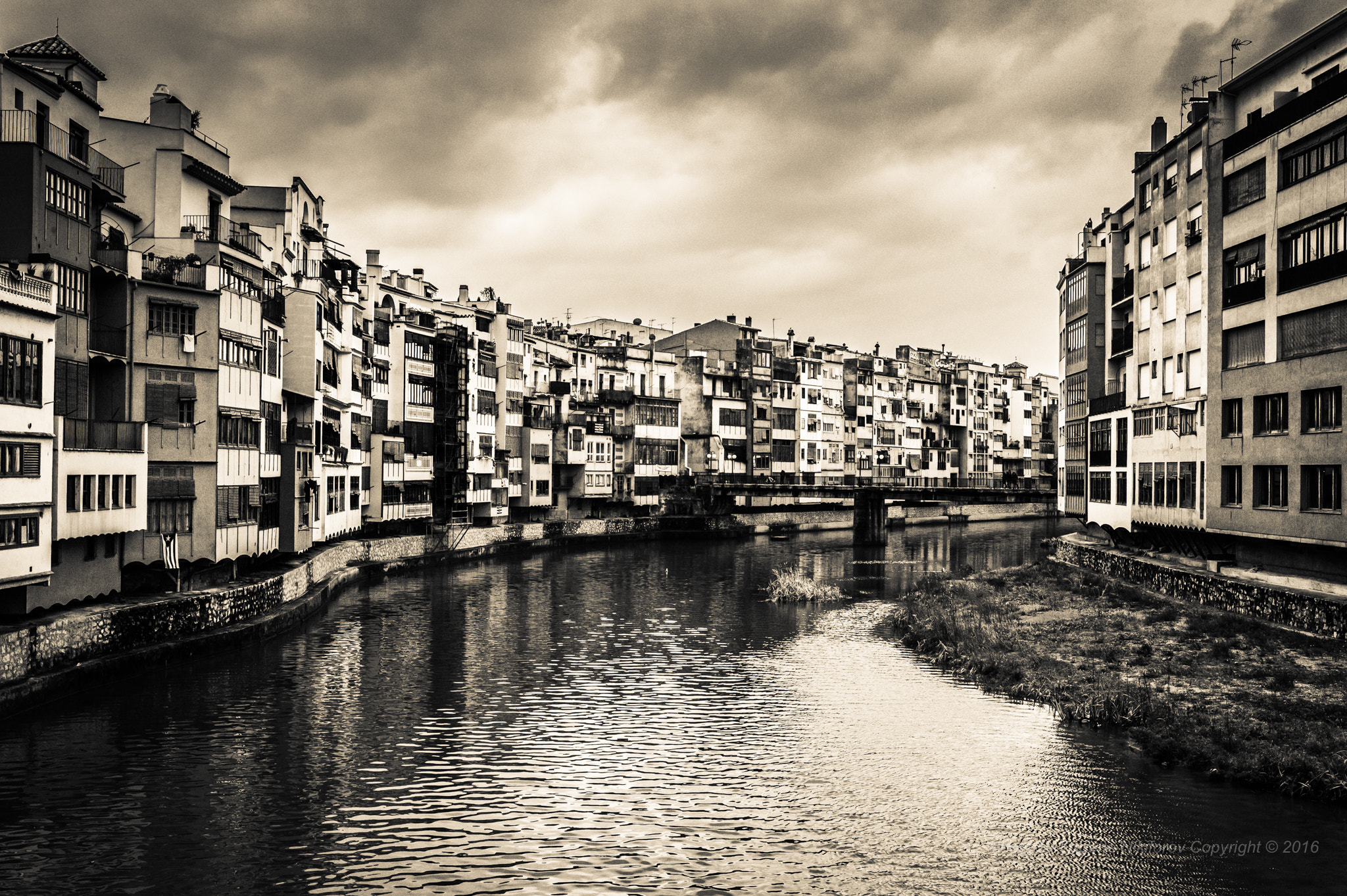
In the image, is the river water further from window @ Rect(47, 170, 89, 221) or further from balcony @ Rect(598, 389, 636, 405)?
balcony @ Rect(598, 389, 636, 405)

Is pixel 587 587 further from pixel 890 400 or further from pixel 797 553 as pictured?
pixel 890 400

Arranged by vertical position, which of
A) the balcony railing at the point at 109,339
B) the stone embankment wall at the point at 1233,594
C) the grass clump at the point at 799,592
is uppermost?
the balcony railing at the point at 109,339

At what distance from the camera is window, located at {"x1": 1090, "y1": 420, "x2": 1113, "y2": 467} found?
63.7m

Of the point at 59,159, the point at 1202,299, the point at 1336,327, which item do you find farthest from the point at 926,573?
the point at 59,159

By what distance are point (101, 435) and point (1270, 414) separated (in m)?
46.1

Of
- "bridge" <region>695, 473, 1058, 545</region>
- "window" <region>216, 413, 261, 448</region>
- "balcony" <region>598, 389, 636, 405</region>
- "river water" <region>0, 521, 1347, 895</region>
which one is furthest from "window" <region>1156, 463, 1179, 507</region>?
"balcony" <region>598, 389, 636, 405</region>

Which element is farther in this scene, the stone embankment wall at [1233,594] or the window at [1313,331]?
the window at [1313,331]

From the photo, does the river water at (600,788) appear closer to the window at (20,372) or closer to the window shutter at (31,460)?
the window shutter at (31,460)

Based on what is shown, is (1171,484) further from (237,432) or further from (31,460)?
(31,460)

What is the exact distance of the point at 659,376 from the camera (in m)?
116

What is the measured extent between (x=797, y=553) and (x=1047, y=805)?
2759 inches

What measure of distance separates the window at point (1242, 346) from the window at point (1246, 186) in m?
5.46

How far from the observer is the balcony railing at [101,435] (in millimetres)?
35781

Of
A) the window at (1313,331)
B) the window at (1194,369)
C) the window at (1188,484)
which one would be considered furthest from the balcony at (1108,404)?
the window at (1313,331)
